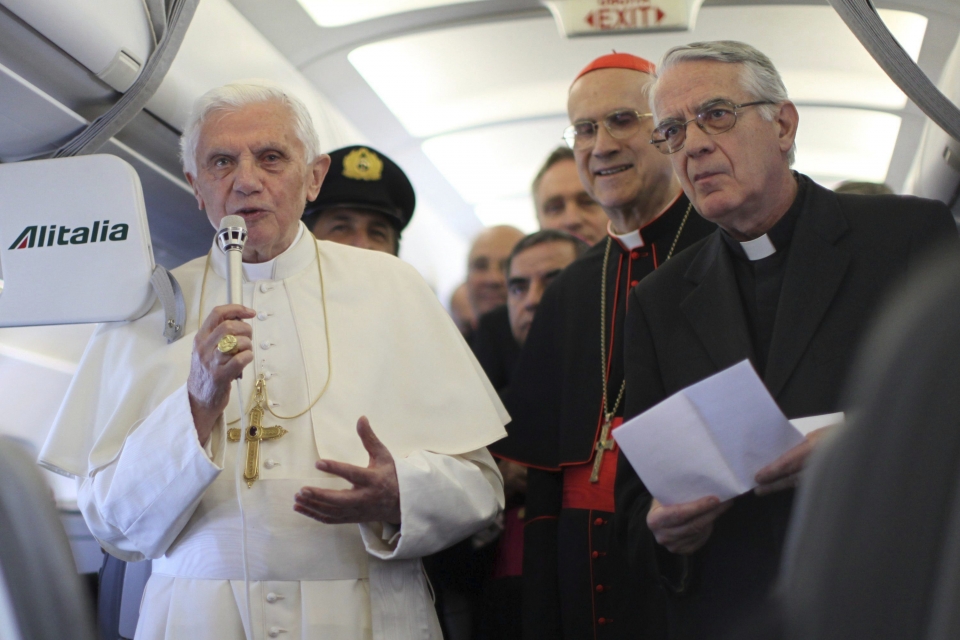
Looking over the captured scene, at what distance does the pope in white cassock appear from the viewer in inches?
88.4

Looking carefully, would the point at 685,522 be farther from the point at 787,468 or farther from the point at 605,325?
the point at 605,325

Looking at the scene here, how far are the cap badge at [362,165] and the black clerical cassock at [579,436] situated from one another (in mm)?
957

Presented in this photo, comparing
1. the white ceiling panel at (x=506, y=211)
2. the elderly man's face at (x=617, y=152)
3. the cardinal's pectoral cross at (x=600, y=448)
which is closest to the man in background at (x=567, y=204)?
the elderly man's face at (x=617, y=152)

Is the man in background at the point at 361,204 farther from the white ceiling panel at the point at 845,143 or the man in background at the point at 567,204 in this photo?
the white ceiling panel at the point at 845,143

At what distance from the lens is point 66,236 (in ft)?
9.91

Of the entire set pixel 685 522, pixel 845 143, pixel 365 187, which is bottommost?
pixel 685 522

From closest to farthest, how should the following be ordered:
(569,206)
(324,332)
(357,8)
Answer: (324,332)
(569,206)
(357,8)

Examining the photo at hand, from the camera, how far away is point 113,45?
3.24 meters

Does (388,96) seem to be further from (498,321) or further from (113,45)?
(113,45)

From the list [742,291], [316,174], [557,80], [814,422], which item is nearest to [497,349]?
[316,174]

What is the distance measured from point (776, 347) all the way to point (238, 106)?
155cm

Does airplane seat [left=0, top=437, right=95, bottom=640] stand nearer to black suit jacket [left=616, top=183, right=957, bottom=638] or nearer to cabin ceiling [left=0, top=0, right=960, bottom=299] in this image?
black suit jacket [left=616, top=183, right=957, bottom=638]

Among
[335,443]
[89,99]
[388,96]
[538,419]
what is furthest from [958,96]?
[388,96]

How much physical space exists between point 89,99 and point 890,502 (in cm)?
314
